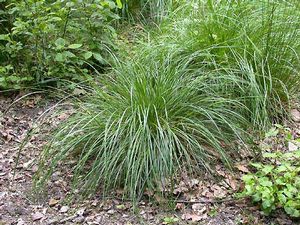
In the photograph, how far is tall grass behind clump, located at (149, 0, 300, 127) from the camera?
3.58m

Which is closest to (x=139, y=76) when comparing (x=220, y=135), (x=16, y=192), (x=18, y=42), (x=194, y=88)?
(x=194, y=88)

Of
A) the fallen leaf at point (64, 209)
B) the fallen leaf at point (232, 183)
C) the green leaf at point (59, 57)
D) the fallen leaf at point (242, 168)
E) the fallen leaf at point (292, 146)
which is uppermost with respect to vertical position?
the green leaf at point (59, 57)

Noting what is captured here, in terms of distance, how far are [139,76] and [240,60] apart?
0.85 metres

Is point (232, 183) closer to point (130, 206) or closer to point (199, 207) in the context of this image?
point (199, 207)

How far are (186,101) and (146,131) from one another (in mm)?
437

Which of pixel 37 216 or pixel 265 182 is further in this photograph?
pixel 37 216

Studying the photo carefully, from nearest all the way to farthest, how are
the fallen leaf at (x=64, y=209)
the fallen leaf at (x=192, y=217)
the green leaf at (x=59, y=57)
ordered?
the fallen leaf at (x=192, y=217)
the fallen leaf at (x=64, y=209)
the green leaf at (x=59, y=57)

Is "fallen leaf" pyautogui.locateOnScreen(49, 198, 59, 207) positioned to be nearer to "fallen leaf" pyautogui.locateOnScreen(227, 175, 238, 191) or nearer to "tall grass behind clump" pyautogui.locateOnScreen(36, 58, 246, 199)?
"tall grass behind clump" pyautogui.locateOnScreen(36, 58, 246, 199)

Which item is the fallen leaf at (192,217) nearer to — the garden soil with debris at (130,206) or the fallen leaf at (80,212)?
the garden soil with debris at (130,206)

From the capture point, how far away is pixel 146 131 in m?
3.08

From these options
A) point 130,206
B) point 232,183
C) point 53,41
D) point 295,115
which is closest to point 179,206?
point 130,206

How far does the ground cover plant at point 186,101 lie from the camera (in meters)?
3.05

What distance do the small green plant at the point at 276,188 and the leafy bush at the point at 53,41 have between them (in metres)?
1.93

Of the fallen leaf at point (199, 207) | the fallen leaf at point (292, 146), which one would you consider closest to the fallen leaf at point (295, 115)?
the fallen leaf at point (292, 146)
